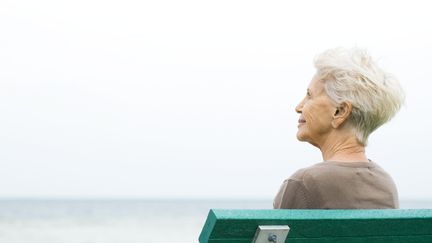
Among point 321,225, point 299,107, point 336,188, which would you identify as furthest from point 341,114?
point 321,225

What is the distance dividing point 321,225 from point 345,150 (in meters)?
0.81

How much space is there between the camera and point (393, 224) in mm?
2588

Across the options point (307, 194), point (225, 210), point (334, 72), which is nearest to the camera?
point (225, 210)

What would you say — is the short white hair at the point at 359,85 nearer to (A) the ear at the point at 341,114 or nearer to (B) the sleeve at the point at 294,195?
(A) the ear at the point at 341,114

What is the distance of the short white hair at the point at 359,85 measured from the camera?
3.16 m

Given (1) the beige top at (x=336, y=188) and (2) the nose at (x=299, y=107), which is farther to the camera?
(2) the nose at (x=299, y=107)

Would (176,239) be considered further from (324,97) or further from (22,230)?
(324,97)

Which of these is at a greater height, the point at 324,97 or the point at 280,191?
the point at 324,97

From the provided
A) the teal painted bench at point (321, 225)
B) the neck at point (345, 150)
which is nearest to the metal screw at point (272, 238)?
the teal painted bench at point (321, 225)

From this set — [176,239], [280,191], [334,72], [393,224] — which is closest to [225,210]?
[393,224]

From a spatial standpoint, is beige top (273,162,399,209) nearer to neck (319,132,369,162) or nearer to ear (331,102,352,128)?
neck (319,132,369,162)

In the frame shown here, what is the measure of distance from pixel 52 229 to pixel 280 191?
30.4 m

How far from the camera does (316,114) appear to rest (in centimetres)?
328

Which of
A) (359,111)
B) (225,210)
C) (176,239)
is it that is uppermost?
(176,239)
